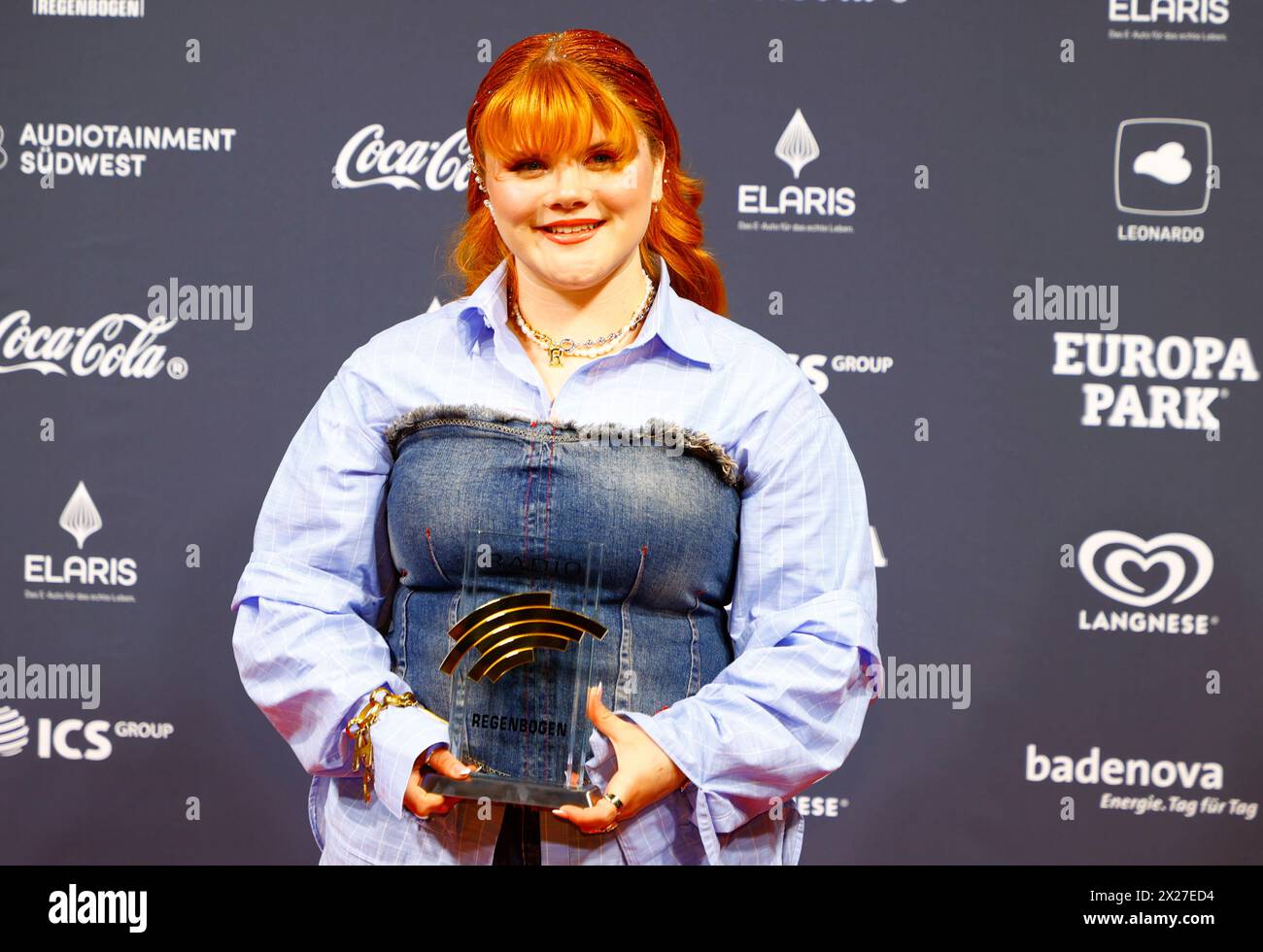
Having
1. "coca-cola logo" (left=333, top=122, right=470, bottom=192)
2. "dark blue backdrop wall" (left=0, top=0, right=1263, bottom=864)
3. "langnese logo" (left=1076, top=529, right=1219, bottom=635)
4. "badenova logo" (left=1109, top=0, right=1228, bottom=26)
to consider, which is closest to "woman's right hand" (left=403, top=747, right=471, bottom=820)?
"dark blue backdrop wall" (left=0, top=0, right=1263, bottom=864)

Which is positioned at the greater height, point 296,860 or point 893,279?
point 893,279

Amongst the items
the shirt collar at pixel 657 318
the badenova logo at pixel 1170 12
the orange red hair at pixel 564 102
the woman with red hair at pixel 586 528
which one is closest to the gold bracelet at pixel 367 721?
the woman with red hair at pixel 586 528

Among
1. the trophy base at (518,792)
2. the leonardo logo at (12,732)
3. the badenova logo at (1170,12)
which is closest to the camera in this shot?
the trophy base at (518,792)

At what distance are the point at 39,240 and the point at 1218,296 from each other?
2711mm

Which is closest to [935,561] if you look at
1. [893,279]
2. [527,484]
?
[893,279]

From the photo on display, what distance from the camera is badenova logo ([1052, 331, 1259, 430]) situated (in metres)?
2.84

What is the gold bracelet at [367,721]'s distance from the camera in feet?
4.65

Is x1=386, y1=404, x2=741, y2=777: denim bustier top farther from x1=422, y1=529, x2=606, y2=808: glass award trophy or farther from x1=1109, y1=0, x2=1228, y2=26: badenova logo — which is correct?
x1=1109, y1=0, x2=1228, y2=26: badenova logo

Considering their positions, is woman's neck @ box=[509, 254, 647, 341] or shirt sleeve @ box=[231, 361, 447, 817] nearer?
shirt sleeve @ box=[231, 361, 447, 817]

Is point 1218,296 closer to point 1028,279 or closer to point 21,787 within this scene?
point 1028,279

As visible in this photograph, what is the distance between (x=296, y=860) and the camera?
9.80 ft

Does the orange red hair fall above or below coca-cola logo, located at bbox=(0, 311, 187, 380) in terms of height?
above

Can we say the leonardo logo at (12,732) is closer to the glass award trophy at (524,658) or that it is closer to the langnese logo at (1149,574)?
the glass award trophy at (524,658)

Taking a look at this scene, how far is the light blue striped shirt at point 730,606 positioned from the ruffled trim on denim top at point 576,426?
0.01 meters
